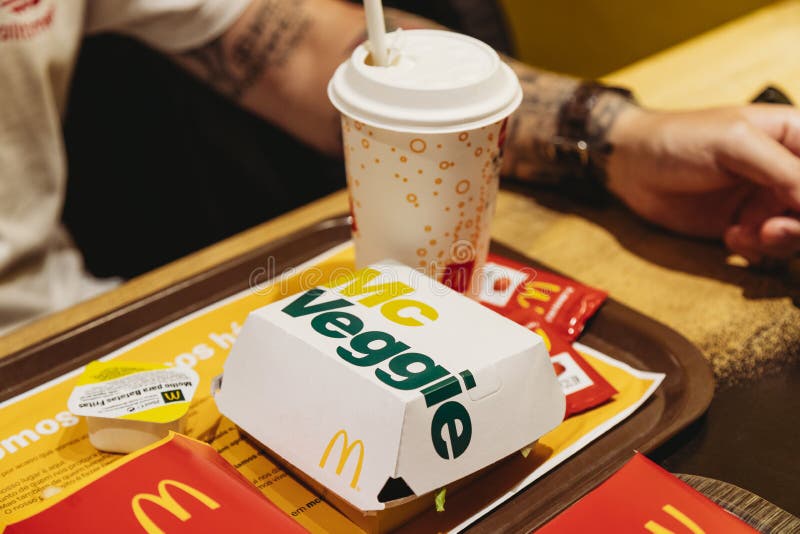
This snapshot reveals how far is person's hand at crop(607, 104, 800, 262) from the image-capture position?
91cm

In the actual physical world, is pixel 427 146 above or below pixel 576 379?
above

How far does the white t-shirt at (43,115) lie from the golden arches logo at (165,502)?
0.65 metres

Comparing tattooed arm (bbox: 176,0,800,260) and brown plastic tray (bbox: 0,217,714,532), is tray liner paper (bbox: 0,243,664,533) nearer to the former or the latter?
brown plastic tray (bbox: 0,217,714,532)

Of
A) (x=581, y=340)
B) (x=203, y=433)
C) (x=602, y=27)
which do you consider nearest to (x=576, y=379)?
(x=581, y=340)

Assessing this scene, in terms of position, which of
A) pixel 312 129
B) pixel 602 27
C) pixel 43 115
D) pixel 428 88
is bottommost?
pixel 602 27

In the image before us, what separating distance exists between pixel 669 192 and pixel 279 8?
0.69 metres

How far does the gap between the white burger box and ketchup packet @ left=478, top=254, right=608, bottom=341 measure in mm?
183

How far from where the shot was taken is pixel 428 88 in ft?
2.14

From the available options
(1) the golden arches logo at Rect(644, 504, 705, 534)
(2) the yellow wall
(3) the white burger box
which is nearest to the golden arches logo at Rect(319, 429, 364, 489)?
(3) the white burger box

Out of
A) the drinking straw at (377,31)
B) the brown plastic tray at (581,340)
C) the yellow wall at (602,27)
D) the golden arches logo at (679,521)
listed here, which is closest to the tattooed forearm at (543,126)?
the brown plastic tray at (581,340)

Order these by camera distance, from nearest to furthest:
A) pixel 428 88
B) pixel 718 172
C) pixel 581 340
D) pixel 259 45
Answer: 1. pixel 428 88
2. pixel 581 340
3. pixel 718 172
4. pixel 259 45

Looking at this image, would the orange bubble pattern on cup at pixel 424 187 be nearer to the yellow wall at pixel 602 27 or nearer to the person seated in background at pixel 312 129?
the person seated in background at pixel 312 129

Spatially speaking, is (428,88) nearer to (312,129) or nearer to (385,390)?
(385,390)

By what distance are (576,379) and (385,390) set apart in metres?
0.26
